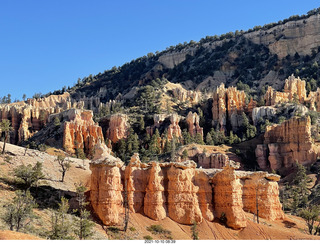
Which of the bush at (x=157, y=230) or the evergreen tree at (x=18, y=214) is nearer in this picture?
the evergreen tree at (x=18, y=214)

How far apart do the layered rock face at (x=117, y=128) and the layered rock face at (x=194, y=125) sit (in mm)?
15203

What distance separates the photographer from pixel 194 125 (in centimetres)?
11312

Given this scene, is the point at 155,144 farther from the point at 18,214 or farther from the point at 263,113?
the point at 18,214

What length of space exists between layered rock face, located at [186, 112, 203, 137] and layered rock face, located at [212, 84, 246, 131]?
18.1ft

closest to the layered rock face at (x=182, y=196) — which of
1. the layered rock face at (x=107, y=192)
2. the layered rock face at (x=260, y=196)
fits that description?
the layered rock face at (x=107, y=192)

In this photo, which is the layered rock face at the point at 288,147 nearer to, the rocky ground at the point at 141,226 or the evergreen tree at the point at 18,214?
the rocky ground at the point at 141,226

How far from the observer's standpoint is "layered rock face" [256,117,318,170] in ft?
282

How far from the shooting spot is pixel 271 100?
114m

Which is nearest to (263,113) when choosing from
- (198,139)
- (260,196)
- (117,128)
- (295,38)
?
(198,139)

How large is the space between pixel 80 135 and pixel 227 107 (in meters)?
41.7

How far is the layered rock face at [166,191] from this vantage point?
39.8 m

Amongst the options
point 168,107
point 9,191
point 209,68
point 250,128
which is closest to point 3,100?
point 168,107

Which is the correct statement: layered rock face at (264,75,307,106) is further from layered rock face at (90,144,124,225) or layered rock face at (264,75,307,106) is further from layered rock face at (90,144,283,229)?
layered rock face at (90,144,124,225)

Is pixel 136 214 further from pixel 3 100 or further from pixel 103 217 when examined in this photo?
pixel 3 100
